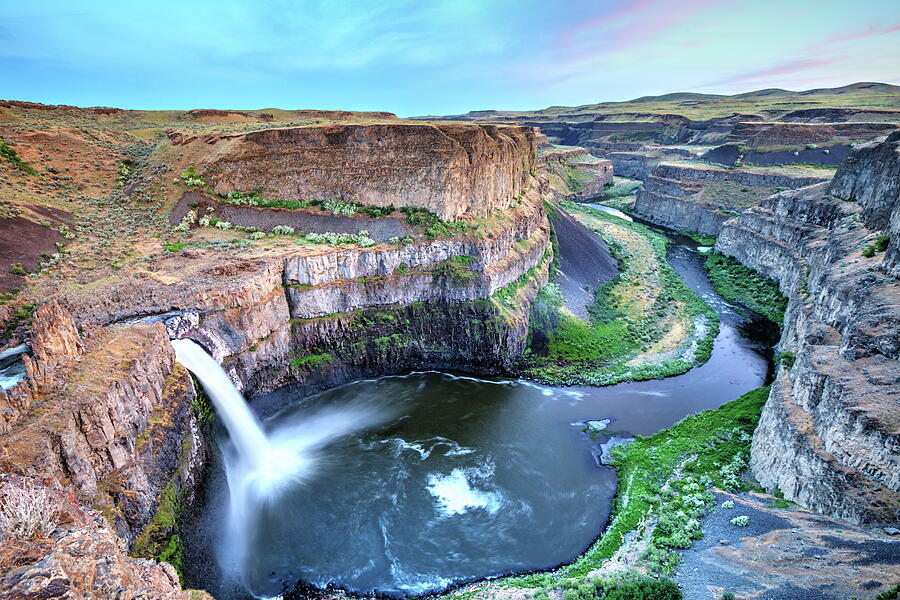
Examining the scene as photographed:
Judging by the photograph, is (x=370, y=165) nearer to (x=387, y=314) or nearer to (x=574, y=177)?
(x=387, y=314)

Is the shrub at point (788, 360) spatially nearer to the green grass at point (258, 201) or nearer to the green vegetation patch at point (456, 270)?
the green vegetation patch at point (456, 270)

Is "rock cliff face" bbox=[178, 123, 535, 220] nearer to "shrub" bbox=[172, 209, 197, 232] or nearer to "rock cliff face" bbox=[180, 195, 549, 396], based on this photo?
"shrub" bbox=[172, 209, 197, 232]

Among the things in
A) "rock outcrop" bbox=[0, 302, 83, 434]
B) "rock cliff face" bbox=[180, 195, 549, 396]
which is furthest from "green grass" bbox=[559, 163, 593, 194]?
"rock outcrop" bbox=[0, 302, 83, 434]

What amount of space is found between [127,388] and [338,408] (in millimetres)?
14522

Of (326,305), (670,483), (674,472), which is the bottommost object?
(674,472)

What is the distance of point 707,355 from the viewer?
1460 inches

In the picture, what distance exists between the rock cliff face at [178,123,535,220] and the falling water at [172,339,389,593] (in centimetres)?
1875

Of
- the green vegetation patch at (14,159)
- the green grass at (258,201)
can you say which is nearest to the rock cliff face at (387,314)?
the green grass at (258,201)

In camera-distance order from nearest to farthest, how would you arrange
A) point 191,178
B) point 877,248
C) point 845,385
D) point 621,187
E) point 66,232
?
point 845,385, point 877,248, point 66,232, point 191,178, point 621,187

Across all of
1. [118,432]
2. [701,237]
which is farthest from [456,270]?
[701,237]

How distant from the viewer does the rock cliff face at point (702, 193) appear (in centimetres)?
7112

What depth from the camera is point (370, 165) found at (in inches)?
1464

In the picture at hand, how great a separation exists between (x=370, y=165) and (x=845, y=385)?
3355 cm

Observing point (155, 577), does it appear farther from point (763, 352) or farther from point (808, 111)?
point (808, 111)
